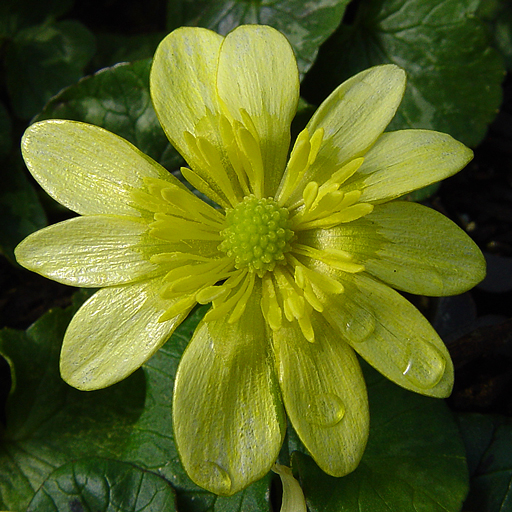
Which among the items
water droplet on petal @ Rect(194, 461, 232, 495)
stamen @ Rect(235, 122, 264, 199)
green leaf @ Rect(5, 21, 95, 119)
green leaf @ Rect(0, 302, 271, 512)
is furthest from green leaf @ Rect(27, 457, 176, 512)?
green leaf @ Rect(5, 21, 95, 119)

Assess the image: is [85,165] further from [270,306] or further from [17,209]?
[17,209]

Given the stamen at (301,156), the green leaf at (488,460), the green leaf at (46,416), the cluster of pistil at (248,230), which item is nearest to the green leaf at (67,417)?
the green leaf at (46,416)

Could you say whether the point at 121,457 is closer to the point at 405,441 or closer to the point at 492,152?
the point at 405,441

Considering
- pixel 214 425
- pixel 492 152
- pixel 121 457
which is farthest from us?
pixel 492 152

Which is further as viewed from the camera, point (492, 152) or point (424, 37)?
point (492, 152)

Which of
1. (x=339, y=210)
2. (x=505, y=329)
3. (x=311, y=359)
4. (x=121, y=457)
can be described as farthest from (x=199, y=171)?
(x=505, y=329)

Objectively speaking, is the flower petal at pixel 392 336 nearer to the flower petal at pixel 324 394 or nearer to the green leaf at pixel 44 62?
the flower petal at pixel 324 394

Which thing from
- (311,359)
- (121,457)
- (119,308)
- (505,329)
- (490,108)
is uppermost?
(119,308)
